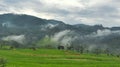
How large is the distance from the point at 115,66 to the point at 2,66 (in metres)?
57.8

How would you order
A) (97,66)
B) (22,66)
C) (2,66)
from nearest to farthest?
(2,66) → (22,66) → (97,66)

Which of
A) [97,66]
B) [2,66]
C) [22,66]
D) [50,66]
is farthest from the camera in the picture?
[97,66]

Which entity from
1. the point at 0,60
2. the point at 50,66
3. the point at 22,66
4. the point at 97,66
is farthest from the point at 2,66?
the point at 97,66

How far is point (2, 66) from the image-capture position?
257 feet

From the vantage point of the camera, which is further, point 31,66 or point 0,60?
point 31,66

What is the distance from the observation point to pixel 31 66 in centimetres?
10606

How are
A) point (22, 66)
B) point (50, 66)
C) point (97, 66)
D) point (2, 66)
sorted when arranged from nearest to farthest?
point (2, 66)
point (22, 66)
point (50, 66)
point (97, 66)

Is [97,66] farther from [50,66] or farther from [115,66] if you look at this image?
[50,66]

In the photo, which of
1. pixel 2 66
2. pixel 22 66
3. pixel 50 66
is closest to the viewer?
pixel 2 66

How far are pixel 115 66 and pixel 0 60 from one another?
58010 mm

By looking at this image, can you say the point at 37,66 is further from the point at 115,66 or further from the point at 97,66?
the point at 115,66

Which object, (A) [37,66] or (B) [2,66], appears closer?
(B) [2,66]

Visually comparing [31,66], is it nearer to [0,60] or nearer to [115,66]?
[0,60]

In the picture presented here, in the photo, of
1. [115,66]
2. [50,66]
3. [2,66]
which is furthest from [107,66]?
[2,66]
